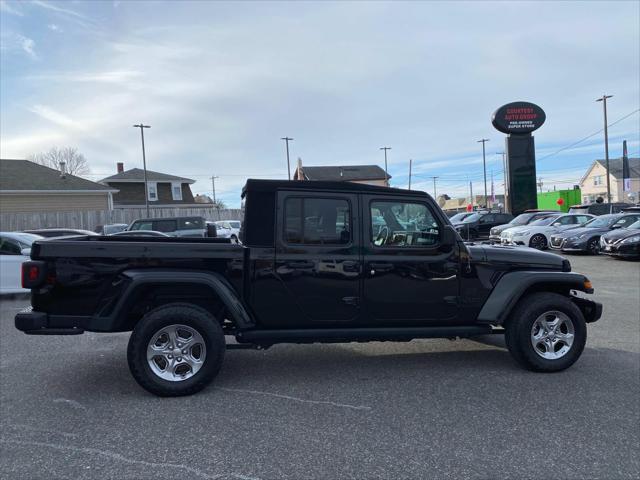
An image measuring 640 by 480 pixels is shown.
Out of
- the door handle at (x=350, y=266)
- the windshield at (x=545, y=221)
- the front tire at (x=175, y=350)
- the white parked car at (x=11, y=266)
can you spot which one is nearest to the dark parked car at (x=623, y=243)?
the windshield at (x=545, y=221)

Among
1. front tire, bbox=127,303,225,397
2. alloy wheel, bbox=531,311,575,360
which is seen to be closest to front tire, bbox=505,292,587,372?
alloy wheel, bbox=531,311,575,360

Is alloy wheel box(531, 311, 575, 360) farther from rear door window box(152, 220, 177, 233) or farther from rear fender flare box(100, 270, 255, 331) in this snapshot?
rear door window box(152, 220, 177, 233)

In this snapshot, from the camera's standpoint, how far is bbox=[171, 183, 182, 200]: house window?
153 feet

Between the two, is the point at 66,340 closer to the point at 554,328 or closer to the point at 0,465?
the point at 0,465

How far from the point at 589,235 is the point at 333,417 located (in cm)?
1579

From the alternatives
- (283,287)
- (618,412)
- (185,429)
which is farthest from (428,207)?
(185,429)

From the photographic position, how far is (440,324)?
4773 mm

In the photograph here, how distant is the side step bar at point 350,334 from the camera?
4473 mm

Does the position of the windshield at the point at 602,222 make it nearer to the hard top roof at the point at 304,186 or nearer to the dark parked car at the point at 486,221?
the dark parked car at the point at 486,221

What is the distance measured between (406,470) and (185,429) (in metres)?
Result: 1.72

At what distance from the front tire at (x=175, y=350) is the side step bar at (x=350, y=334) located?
34cm

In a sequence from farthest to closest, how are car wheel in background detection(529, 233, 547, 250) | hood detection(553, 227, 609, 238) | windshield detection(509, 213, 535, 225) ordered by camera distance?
windshield detection(509, 213, 535, 225) → car wheel in background detection(529, 233, 547, 250) → hood detection(553, 227, 609, 238)

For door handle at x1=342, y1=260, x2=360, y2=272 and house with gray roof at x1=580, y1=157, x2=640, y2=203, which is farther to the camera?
house with gray roof at x1=580, y1=157, x2=640, y2=203

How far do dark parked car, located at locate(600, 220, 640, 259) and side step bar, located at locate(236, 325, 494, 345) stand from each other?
11.8 meters
